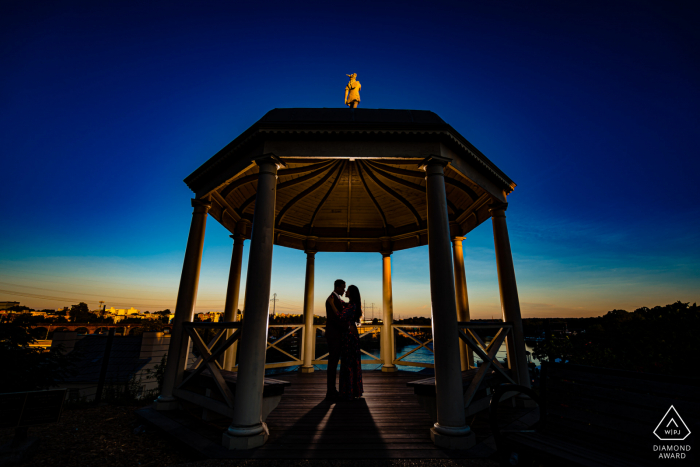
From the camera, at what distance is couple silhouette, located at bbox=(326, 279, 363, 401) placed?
17.8 ft

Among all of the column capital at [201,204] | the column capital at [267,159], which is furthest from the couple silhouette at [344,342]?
the column capital at [201,204]

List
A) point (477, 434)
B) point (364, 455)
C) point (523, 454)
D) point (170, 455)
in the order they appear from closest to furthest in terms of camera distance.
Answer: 1. point (523, 454)
2. point (364, 455)
3. point (170, 455)
4. point (477, 434)

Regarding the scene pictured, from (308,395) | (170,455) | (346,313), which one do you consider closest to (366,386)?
(308,395)

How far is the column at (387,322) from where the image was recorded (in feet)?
28.7

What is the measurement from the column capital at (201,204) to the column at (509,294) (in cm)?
609

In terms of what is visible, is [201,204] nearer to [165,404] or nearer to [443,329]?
[165,404]

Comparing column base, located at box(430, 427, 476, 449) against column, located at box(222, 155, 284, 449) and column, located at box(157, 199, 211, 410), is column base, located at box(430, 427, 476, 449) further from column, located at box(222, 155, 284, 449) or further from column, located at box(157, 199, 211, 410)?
column, located at box(157, 199, 211, 410)

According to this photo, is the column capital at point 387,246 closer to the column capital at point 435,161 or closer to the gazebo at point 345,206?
the gazebo at point 345,206

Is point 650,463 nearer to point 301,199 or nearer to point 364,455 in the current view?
point 364,455

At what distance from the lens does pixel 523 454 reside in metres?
2.26

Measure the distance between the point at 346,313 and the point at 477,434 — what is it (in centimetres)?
273

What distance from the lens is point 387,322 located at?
353 inches

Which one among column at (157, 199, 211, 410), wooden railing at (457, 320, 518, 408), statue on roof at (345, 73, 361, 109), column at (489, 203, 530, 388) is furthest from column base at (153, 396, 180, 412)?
statue on roof at (345, 73, 361, 109)

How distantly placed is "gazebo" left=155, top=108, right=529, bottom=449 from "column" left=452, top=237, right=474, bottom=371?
0.10 feet
